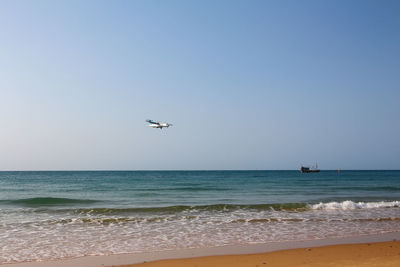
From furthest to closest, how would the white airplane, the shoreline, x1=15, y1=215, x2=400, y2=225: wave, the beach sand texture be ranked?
the white airplane
x1=15, y1=215, x2=400, y2=225: wave
the shoreline
the beach sand texture

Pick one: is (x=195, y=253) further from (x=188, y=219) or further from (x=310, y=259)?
(x=188, y=219)

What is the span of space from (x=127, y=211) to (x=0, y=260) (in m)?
11.4

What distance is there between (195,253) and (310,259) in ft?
11.0

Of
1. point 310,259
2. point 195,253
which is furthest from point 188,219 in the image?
point 310,259

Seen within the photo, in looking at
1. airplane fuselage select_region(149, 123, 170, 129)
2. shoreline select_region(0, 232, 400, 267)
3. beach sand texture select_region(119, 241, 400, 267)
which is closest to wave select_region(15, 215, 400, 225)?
shoreline select_region(0, 232, 400, 267)

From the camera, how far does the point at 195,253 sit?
9.77m

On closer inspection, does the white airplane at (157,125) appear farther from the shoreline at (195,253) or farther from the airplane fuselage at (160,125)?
the shoreline at (195,253)

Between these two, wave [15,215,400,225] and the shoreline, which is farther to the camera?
wave [15,215,400,225]

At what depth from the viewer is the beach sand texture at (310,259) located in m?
8.26

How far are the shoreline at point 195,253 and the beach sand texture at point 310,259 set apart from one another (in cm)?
47

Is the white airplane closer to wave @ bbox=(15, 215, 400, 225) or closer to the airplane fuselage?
the airplane fuselage

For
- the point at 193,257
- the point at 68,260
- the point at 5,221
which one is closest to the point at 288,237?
the point at 193,257

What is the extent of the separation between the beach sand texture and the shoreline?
1.54 ft

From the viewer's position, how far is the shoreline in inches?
345
